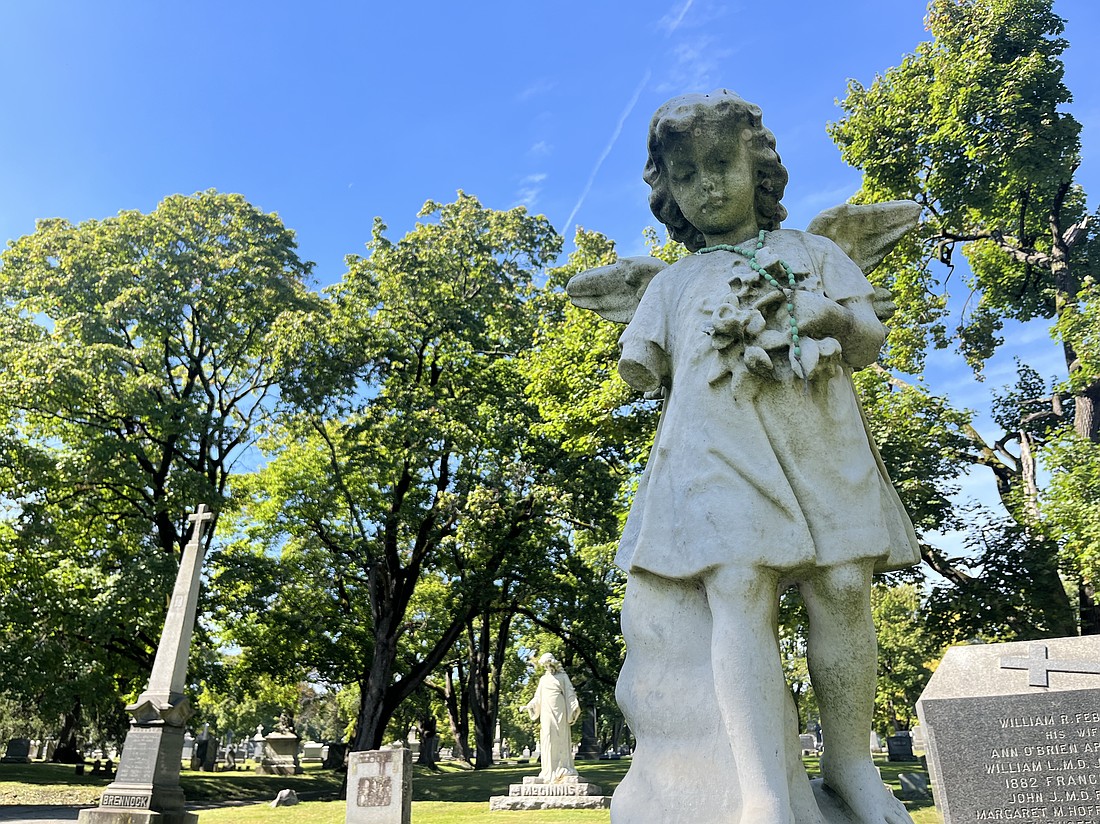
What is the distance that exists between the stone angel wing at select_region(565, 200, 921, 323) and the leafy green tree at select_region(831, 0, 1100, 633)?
14.5 metres

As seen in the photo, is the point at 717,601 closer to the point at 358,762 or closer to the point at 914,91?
the point at 358,762

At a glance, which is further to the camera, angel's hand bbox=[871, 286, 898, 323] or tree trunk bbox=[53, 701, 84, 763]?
tree trunk bbox=[53, 701, 84, 763]

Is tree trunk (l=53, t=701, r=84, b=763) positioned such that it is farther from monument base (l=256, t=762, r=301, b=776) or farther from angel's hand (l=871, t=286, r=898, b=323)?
angel's hand (l=871, t=286, r=898, b=323)

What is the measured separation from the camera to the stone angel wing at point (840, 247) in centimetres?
336

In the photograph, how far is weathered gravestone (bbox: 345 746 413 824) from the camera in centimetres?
1261

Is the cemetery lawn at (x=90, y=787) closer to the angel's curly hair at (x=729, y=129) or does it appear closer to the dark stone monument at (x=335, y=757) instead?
the dark stone monument at (x=335, y=757)

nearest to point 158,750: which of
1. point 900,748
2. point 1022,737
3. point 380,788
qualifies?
point 380,788

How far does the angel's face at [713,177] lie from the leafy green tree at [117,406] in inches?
786

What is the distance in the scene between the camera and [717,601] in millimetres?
2629

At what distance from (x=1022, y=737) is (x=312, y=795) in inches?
846

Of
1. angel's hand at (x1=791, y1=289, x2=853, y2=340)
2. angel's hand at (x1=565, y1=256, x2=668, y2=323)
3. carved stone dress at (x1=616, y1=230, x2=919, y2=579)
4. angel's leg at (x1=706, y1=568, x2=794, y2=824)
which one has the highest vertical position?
angel's hand at (x1=565, y1=256, x2=668, y2=323)

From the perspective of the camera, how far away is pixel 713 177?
3.28m

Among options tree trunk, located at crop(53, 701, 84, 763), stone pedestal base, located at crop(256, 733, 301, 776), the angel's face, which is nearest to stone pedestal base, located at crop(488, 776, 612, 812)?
the angel's face

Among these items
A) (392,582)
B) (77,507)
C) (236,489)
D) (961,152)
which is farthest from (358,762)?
(961,152)
